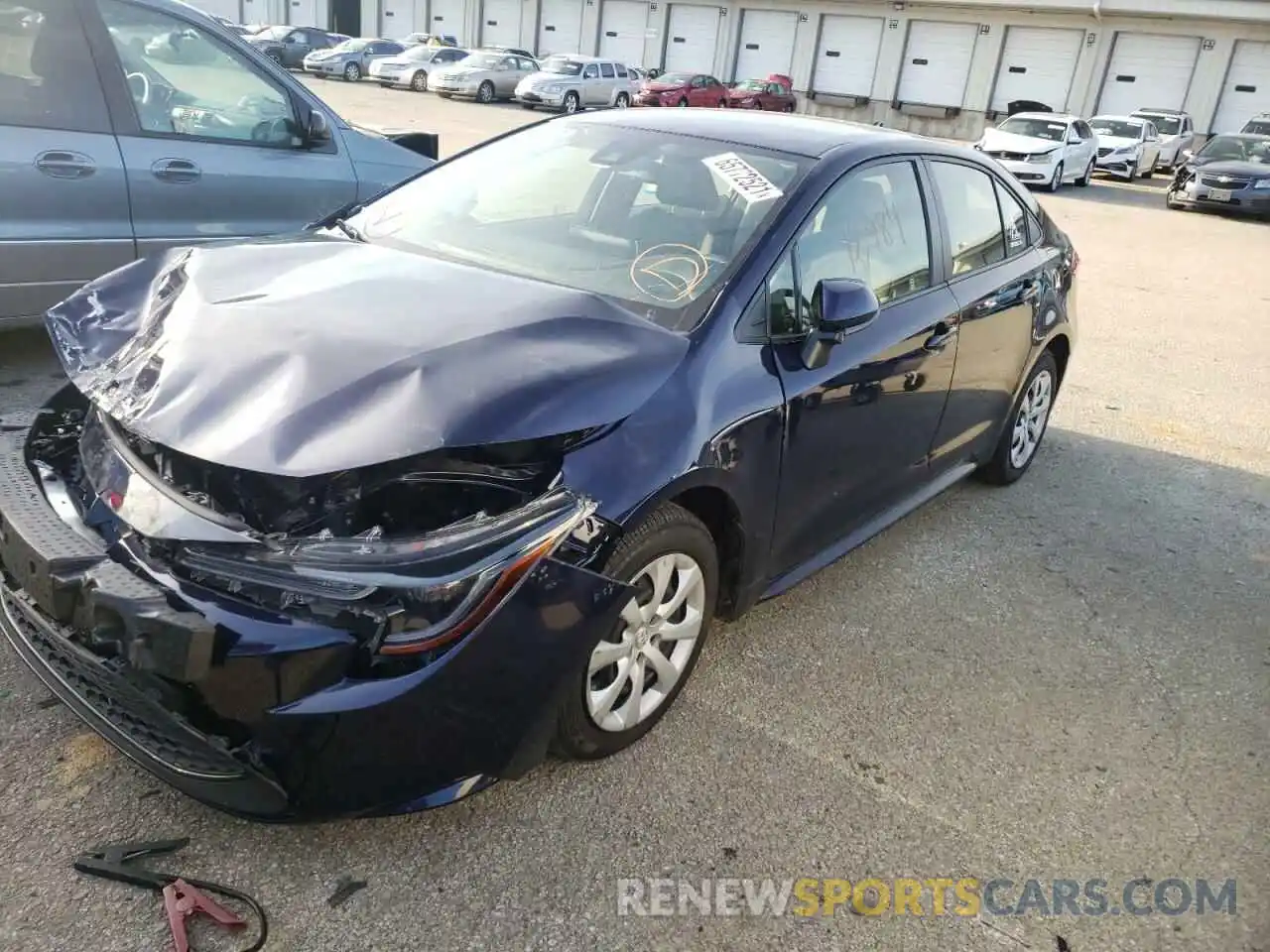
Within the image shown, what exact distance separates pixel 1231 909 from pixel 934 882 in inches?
30.1

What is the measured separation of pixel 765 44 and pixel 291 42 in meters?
18.6

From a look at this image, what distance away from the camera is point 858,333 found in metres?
3.28

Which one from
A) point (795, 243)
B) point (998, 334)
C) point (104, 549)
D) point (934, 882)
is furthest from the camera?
point (998, 334)

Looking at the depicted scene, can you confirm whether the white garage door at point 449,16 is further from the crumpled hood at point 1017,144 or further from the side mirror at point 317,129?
the side mirror at point 317,129

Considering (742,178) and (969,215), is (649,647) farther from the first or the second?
(969,215)

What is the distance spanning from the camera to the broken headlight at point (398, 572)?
2047 mm

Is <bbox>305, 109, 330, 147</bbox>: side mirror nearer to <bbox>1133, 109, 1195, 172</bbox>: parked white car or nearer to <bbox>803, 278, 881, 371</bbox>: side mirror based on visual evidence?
<bbox>803, 278, 881, 371</bbox>: side mirror

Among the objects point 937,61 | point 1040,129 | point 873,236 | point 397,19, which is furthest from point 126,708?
point 397,19

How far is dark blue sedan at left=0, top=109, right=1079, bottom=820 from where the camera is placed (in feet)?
6.81

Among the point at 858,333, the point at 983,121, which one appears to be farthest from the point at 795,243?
the point at 983,121

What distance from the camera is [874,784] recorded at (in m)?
2.81

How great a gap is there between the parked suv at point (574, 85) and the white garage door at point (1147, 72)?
54.6ft

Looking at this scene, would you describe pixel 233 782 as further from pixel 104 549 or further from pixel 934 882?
pixel 934 882

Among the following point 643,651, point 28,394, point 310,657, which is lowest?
point 28,394
